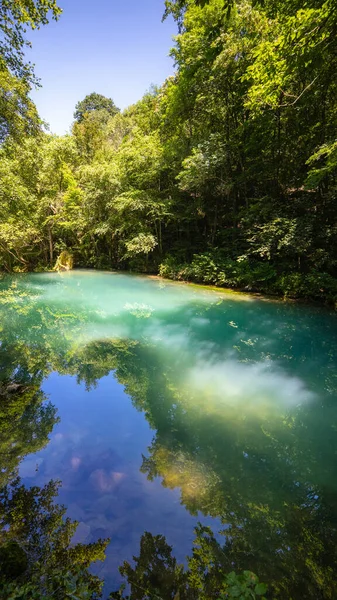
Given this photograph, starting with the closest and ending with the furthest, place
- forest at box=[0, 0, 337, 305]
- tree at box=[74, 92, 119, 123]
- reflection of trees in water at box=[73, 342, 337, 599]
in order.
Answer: reflection of trees in water at box=[73, 342, 337, 599] < forest at box=[0, 0, 337, 305] < tree at box=[74, 92, 119, 123]

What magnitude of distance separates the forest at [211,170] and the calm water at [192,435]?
4.22 m

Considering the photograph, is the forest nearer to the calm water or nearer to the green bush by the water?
the green bush by the water

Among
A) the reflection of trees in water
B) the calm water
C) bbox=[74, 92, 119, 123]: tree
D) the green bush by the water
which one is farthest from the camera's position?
bbox=[74, 92, 119, 123]: tree

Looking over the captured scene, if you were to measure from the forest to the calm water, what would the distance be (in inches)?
166

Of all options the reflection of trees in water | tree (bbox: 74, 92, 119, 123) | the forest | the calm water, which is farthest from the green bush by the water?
tree (bbox: 74, 92, 119, 123)

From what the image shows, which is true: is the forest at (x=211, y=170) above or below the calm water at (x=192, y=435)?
above

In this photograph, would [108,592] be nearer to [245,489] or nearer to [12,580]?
[12,580]

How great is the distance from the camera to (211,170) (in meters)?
14.1

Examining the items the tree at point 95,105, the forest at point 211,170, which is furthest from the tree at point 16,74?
the tree at point 95,105

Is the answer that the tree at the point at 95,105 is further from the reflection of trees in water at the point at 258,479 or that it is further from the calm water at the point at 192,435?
the reflection of trees in water at the point at 258,479

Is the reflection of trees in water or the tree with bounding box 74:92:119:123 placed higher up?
the tree with bounding box 74:92:119:123

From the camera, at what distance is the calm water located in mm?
2576

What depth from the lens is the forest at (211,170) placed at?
24.6ft

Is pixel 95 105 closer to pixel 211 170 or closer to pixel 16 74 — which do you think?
pixel 211 170
